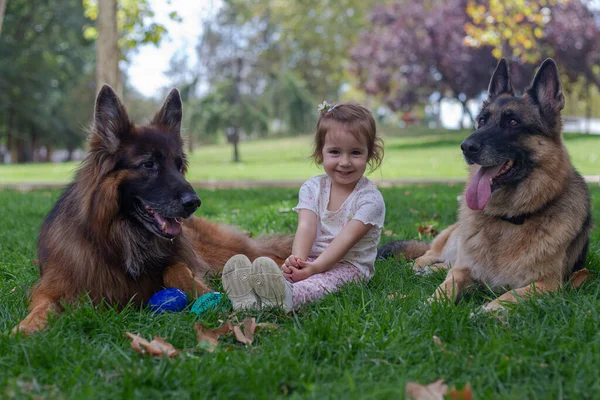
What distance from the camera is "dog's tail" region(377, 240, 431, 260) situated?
5.16m

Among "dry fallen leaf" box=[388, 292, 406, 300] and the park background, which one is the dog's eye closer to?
the park background

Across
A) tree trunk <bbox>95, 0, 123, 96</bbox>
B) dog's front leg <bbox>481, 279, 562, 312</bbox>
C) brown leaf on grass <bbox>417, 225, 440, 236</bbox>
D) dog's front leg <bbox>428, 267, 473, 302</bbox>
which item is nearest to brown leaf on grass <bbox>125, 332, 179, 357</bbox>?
dog's front leg <bbox>428, 267, 473, 302</bbox>

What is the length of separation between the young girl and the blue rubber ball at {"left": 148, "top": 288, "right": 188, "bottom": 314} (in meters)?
0.74

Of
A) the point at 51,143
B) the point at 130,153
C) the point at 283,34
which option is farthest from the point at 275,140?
the point at 130,153

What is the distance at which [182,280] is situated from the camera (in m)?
3.85

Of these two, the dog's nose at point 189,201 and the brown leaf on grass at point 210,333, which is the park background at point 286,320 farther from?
the dog's nose at point 189,201

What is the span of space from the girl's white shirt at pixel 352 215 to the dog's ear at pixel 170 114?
119 cm

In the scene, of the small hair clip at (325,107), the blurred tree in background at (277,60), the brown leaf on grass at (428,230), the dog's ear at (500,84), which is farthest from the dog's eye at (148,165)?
the blurred tree in background at (277,60)

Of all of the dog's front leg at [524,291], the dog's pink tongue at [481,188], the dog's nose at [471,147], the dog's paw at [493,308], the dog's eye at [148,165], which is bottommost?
the dog's paw at [493,308]

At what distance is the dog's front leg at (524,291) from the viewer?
344 cm

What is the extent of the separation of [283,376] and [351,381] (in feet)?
1.12

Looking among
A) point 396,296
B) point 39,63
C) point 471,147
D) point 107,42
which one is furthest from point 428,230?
point 39,63

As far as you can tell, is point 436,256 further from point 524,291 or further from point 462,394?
point 462,394

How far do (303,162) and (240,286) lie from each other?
23420 mm
